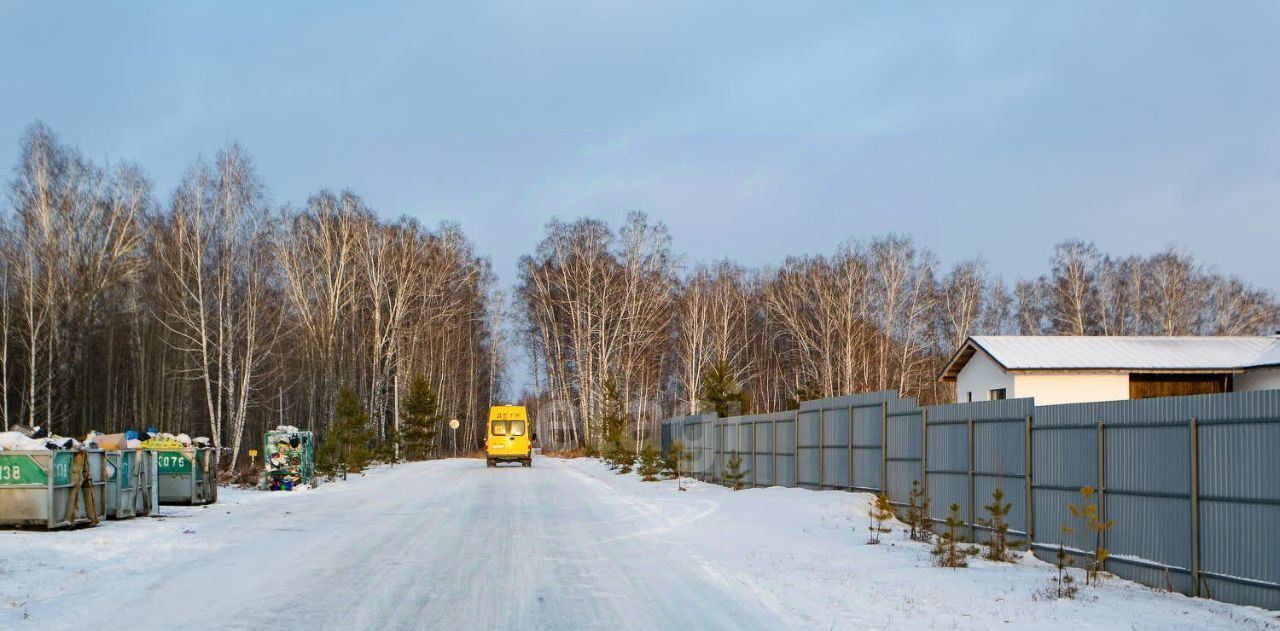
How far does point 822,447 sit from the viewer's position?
22.8 metres

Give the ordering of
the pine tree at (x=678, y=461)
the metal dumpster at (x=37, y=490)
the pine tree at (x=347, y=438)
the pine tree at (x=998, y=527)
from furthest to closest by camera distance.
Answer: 1. the pine tree at (x=347, y=438)
2. the pine tree at (x=678, y=461)
3. the metal dumpster at (x=37, y=490)
4. the pine tree at (x=998, y=527)

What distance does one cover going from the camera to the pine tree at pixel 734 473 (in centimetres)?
2739

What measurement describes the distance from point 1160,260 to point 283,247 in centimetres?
5386

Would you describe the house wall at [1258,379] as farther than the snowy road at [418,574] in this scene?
Yes

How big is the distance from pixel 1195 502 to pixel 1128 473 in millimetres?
1255

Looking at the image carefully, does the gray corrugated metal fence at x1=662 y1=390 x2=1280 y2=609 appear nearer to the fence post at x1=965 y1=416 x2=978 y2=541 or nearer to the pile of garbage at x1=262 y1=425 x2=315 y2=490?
the fence post at x1=965 y1=416 x2=978 y2=541

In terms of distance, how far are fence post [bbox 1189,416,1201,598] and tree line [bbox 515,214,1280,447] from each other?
44217 millimetres

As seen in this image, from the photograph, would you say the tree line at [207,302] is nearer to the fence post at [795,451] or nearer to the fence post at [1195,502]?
the fence post at [795,451]

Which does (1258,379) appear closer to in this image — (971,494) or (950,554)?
(971,494)

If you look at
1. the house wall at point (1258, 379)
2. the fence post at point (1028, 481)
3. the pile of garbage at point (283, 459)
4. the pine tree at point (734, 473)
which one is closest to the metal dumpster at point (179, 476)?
the pile of garbage at point (283, 459)

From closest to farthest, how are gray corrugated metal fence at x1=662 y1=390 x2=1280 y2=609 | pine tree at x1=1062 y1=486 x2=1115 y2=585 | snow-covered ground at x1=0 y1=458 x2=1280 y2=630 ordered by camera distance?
snow-covered ground at x1=0 y1=458 x2=1280 y2=630 → gray corrugated metal fence at x1=662 y1=390 x2=1280 y2=609 → pine tree at x1=1062 y1=486 x2=1115 y2=585

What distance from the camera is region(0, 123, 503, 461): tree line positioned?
3931cm

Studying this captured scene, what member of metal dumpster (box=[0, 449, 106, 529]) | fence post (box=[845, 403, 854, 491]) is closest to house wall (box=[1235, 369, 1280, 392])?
fence post (box=[845, 403, 854, 491])

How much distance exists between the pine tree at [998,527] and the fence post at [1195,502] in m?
2.82
